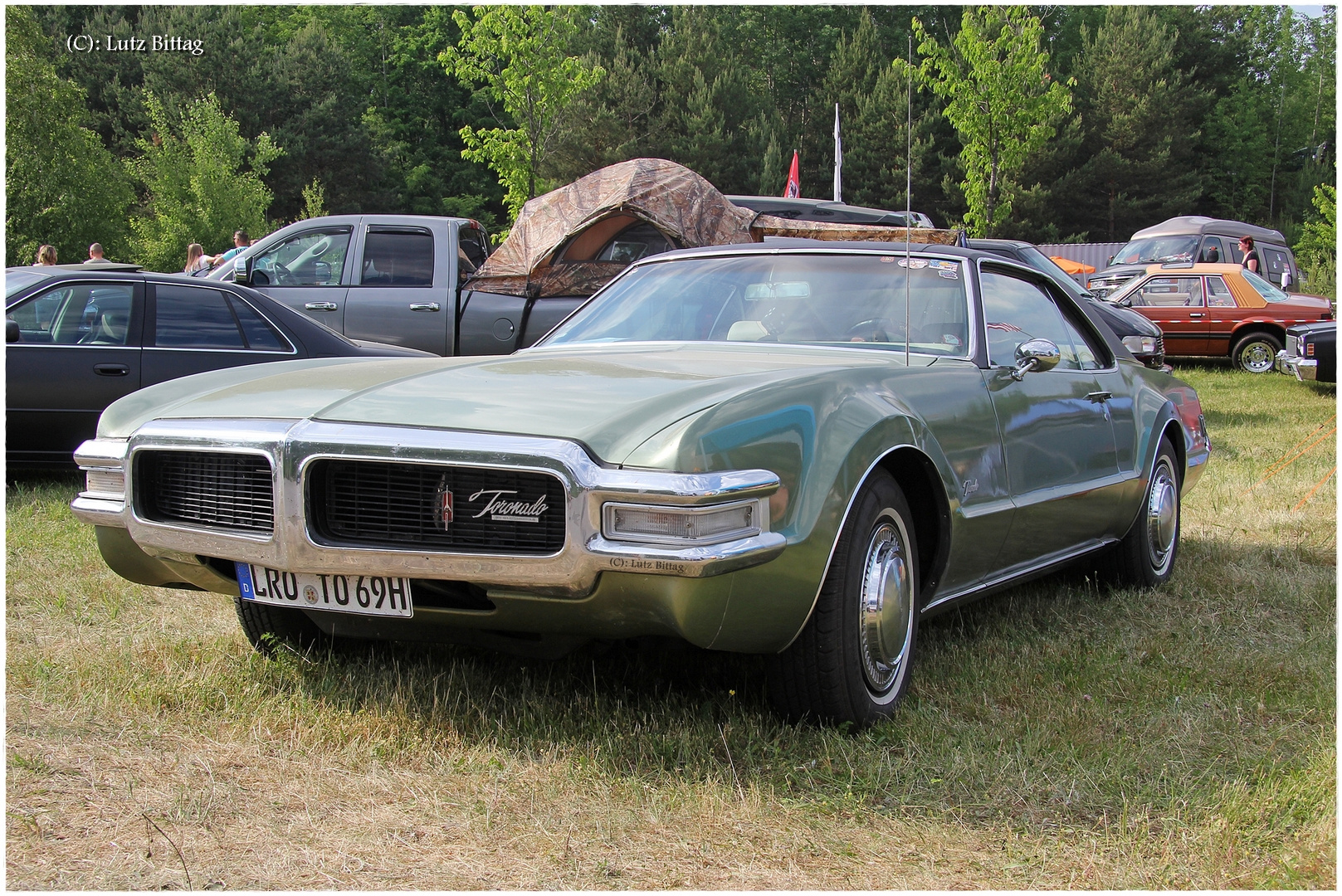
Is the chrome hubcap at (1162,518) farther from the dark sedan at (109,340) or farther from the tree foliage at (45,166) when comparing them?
the tree foliage at (45,166)

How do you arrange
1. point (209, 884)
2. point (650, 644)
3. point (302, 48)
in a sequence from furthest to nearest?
1. point (302, 48)
2. point (650, 644)
3. point (209, 884)

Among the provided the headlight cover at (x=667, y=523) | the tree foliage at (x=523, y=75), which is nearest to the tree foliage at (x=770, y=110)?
the tree foliage at (x=523, y=75)

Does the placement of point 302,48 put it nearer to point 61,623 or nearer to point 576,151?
point 576,151

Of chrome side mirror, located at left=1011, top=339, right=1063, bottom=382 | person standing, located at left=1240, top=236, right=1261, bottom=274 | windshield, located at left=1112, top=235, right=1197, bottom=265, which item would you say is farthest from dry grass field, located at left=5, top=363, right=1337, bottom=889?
windshield, located at left=1112, top=235, right=1197, bottom=265

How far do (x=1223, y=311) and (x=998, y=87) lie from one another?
26.2 feet

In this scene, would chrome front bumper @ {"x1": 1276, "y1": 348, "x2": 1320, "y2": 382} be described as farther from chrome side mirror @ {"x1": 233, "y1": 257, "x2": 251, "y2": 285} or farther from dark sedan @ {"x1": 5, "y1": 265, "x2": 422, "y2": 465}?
chrome side mirror @ {"x1": 233, "y1": 257, "x2": 251, "y2": 285}

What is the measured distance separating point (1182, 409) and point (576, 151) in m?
37.5

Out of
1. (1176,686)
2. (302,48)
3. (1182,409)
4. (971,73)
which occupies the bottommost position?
(1176,686)

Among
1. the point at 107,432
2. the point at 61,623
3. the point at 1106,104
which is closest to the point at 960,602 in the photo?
the point at 107,432

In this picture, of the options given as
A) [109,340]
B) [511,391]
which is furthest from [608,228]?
[511,391]

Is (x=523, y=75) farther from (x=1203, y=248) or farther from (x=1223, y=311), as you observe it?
(x=1203, y=248)

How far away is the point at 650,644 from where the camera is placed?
9.21 ft

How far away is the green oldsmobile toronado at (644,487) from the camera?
2.49 m

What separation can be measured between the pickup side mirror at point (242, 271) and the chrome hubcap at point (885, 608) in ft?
23.8
